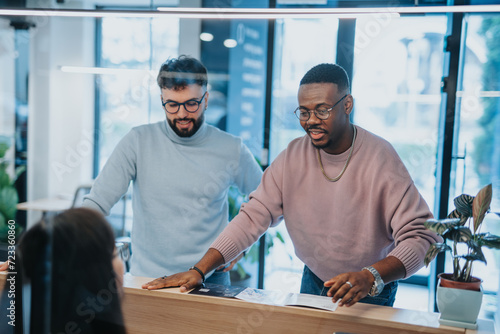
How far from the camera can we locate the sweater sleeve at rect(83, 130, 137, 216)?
197 cm

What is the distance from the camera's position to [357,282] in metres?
1.40

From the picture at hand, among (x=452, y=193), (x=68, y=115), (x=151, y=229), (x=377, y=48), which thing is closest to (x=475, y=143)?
(x=452, y=193)

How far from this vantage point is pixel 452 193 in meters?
3.32

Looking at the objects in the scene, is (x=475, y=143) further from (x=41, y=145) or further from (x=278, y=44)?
(x=41, y=145)

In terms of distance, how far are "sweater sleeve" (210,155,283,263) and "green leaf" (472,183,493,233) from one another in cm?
71

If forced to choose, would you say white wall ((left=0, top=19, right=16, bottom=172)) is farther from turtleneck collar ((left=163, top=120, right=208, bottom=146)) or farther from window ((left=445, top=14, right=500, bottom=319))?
window ((left=445, top=14, right=500, bottom=319))

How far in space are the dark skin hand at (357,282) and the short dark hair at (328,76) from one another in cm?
65

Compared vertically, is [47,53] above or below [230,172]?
above

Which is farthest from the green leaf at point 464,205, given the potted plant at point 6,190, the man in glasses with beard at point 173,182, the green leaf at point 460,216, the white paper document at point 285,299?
the potted plant at point 6,190

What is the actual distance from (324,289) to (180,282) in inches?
20.7

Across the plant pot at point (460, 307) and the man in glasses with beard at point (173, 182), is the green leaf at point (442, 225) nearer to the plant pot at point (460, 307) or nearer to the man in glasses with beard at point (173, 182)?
the plant pot at point (460, 307)

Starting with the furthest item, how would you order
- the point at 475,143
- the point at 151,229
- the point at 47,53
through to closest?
the point at 47,53 → the point at 475,143 → the point at 151,229

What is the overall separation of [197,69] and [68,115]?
3053 millimetres

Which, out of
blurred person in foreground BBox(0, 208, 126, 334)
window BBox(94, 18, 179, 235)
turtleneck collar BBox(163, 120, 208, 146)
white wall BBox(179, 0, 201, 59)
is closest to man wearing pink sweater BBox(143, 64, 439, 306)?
turtleneck collar BBox(163, 120, 208, 146)
